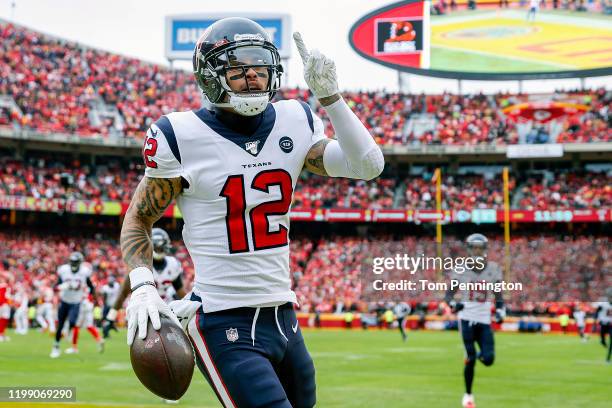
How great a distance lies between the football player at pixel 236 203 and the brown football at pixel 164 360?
0.22 ft

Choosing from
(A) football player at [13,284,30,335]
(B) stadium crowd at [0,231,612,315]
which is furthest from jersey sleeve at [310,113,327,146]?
(B) stadium crowd at [0,231,612,315]

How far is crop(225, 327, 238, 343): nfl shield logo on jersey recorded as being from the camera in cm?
353

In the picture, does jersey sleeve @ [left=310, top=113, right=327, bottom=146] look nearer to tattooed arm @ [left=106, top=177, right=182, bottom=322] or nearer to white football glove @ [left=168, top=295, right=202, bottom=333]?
tattooed arm @ [left=106, top=177, right=182, bottom=322]

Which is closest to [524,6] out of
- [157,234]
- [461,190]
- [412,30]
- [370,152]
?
[412,30]

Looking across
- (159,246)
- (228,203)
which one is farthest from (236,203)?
(159,246)

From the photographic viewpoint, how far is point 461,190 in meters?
37.5

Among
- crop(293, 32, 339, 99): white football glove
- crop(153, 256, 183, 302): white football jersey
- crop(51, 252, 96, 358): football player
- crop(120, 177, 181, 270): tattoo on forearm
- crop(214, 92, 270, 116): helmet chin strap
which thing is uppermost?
crop(293, 32, 339, 99): white football glove

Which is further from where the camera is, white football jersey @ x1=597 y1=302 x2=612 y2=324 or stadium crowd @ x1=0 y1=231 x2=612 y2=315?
stadium crowd @ x1=0 y1=231 x2=612 y2=315

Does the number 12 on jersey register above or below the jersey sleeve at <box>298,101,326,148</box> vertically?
below

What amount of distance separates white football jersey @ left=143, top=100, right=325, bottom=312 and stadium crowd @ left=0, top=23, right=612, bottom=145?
1266 inches

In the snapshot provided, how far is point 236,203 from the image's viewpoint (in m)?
3.61

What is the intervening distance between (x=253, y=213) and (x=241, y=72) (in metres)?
0.64

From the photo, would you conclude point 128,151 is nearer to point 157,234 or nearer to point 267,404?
point 157,234

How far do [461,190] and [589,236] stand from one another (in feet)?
19.6
